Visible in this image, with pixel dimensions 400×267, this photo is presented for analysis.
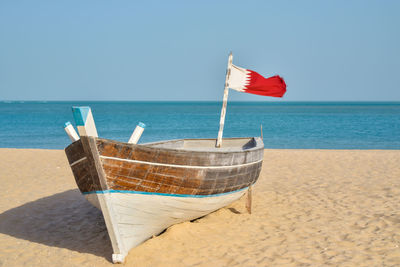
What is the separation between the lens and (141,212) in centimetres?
576

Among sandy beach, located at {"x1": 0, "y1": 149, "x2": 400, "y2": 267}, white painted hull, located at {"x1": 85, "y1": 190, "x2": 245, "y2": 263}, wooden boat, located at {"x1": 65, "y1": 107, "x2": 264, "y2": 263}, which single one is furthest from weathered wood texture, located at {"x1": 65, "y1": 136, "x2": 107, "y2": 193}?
sandy beach, located at {"x1": 0, "y1": 149, "x2": 400, "y2": 267}

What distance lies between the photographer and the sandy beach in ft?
19.5

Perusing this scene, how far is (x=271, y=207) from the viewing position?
8.74 meters

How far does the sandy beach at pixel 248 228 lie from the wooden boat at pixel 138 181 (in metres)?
0.57

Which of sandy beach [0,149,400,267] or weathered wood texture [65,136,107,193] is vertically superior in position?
weathered wood texture [65,136,107,193]

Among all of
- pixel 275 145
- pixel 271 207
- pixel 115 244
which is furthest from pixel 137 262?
pixel 275 145

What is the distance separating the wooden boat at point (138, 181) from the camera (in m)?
5.24

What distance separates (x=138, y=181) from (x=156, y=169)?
0.32m

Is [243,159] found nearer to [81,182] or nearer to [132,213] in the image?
[132,213]
